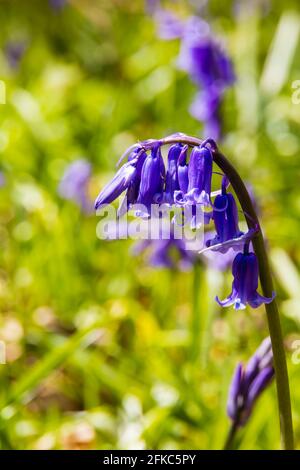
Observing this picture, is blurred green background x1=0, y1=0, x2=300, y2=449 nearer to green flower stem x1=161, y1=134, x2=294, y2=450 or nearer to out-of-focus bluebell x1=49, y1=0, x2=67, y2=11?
green flower stem x1=161, y1=134, x2=294, y2=450

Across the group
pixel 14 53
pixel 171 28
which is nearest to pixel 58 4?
pixel 14 53

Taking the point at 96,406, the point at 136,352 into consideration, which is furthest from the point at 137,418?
the point at 136,352

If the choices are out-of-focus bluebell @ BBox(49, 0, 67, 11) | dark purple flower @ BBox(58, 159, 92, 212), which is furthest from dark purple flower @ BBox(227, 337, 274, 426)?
out-of-focus bluebell @ BBox(49, 0, 67, 11)

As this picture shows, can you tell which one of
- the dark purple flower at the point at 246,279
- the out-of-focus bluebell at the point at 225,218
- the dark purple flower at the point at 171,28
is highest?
the dark purple flower at the point at 171,28

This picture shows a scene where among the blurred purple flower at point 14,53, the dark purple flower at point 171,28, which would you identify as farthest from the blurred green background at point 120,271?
the dark purple flower at point 171,28

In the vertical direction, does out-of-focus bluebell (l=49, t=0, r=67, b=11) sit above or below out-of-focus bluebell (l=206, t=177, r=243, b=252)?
above

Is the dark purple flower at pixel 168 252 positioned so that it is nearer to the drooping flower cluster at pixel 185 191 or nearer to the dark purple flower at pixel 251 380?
the dark purple flower at pixel 251 380

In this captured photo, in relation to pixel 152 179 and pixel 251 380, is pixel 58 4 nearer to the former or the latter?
pixel 251 380
